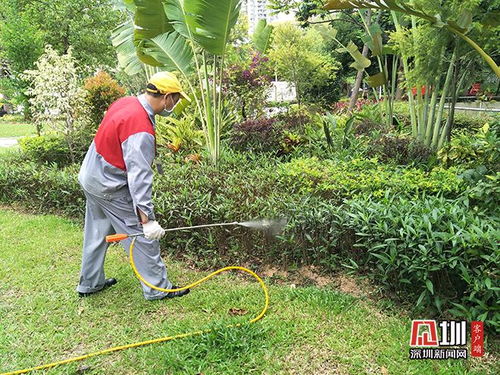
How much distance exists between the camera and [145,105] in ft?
9.72

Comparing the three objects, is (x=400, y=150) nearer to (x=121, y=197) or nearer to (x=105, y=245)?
(x=121, y=197)

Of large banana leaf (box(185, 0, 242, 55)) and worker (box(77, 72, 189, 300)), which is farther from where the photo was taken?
large banana leaf (box(185, 0, 242, 55))

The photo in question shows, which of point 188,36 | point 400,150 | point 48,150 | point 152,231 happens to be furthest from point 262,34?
point 152,231

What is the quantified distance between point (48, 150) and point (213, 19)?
3996 millimetres

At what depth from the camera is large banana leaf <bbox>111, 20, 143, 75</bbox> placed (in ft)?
22.9

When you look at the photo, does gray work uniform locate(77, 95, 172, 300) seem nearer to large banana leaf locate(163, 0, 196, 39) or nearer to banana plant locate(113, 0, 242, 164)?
banana plant locate(113, 0, 242, 164)

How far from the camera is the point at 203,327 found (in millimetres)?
2736

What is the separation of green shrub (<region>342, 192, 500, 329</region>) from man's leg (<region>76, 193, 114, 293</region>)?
1.98m

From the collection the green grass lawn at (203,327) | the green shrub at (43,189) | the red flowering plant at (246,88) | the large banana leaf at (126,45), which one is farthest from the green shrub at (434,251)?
the red flowering plant at (246,88)

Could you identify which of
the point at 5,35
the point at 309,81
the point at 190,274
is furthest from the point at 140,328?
the point at 309,81

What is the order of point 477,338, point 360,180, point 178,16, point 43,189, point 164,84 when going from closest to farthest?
point 477,338 < point 164,84 < point 360,180 < point 178,16 < point 43,189

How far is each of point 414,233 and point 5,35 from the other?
34.0ft

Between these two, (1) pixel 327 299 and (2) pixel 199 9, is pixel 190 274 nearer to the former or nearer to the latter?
(1) pixel 327 299

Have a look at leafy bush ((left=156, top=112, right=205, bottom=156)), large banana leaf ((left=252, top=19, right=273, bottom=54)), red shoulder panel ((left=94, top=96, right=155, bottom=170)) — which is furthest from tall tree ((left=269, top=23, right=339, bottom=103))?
red shoulder panel ((left=94, top=96, right=155, bottom=170))
